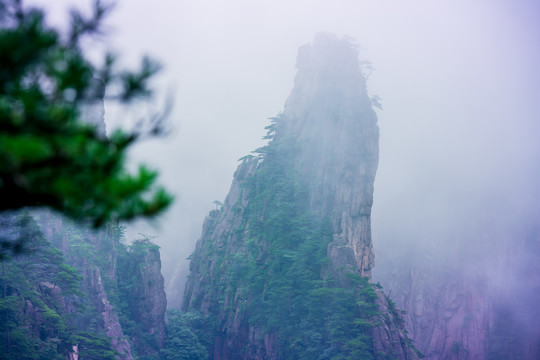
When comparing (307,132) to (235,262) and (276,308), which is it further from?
(276,308)

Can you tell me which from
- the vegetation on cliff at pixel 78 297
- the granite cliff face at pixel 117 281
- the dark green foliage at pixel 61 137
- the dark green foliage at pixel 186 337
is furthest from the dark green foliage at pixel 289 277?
the dark green foliage at pixel 61 137

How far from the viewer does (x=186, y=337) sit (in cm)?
2486

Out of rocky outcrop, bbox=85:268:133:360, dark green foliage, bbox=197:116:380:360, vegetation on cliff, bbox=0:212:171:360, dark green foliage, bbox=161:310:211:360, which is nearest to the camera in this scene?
vegetation on cliff, bbox=0:212:171:360

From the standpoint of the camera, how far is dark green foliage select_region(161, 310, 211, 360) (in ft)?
78.0

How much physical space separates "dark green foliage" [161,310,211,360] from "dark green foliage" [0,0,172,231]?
2336cm

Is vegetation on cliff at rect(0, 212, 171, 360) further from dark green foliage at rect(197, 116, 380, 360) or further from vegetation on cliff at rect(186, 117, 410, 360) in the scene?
dark green foliage at rect(197, 116, 380, 360)

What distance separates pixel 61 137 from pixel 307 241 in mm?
21959

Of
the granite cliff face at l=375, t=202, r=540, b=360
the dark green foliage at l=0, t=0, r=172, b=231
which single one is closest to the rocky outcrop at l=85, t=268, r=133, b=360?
the dark green foliage at l=0, t=0, r=172, b=231

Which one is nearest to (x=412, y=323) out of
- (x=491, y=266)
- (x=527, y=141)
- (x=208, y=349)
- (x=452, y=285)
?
(x=452, y=285)

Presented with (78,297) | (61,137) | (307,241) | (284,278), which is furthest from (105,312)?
(61,137)

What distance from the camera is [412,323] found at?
3334 centimetres

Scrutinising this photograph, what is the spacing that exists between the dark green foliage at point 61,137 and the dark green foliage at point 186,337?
76.6 ft

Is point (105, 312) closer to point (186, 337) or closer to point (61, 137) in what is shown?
point (186, 337)

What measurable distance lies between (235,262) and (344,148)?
10.4 m
